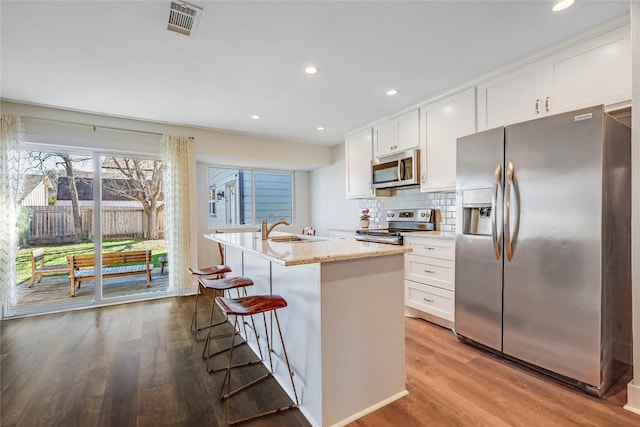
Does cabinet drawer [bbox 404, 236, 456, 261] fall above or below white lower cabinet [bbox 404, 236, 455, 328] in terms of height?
above

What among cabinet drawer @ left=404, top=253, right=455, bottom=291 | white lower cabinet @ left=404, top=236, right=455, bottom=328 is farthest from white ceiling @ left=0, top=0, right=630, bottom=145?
cabinet drawer @ left=404, top=253, right=455, bottom=291

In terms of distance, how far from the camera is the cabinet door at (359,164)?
14.0 ft

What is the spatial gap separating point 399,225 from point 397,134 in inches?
49.4

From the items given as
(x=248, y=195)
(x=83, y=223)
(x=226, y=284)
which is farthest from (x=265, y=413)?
(x=248, y=195)

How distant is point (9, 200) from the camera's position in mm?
3186

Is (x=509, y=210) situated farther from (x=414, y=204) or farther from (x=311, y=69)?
(x=311, y=69)

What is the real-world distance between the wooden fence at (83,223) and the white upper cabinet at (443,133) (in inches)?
146

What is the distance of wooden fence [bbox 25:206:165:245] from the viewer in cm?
352

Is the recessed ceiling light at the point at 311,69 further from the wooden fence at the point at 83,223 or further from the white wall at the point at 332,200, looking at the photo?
the wooden fence at the point at 83,223

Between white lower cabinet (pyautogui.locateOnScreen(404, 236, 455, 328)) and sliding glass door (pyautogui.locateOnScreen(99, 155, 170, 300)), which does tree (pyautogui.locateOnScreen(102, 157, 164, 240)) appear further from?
white lower cabinet (pyautogui.locateOnScreen(404, 236, 455, 328))

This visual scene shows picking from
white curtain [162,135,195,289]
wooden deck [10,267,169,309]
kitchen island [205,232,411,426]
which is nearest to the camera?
kitchen island [205,232,411,426]

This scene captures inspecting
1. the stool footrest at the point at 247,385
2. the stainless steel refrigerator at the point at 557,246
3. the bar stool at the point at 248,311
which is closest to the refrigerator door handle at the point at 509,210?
the stainless steel refrigerator at the point at 557,246

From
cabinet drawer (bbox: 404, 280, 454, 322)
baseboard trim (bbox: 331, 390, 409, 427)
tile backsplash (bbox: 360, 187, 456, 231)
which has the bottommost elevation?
baseboard trim (bbox: 331, 390, 409, 427)

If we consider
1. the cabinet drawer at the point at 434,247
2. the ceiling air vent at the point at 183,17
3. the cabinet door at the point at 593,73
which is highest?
the ceiling air vent at the point at 183,17
